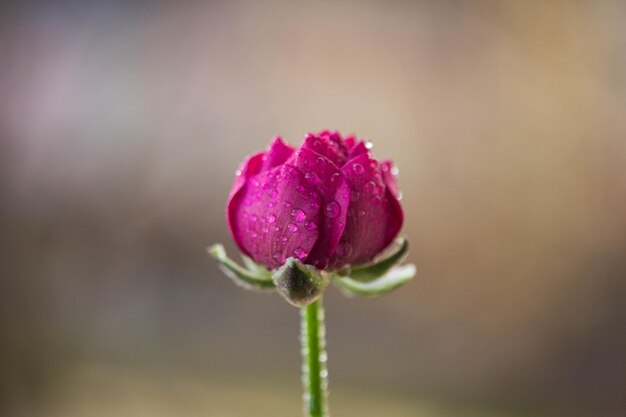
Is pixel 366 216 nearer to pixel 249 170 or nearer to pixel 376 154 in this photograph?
pixel 249 170

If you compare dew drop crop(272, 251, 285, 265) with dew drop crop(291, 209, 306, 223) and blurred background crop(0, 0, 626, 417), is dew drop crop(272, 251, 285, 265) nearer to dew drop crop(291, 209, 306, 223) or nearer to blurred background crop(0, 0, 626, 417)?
dew drop crop(291, 209, 306, 223)

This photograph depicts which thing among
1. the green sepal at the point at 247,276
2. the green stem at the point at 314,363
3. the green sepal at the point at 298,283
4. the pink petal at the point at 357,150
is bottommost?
the green stem at the point at 314,363

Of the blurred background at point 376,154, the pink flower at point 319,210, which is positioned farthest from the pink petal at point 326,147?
the blurred background at point 376,154

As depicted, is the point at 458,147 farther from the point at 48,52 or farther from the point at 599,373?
the point at 48,52

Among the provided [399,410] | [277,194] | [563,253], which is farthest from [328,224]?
[563,253]

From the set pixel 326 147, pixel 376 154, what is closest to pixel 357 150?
pixel 326 147

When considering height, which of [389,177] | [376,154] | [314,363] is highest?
[376,154]

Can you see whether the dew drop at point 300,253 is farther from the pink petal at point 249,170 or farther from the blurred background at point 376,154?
the blurred background at point 376,154
